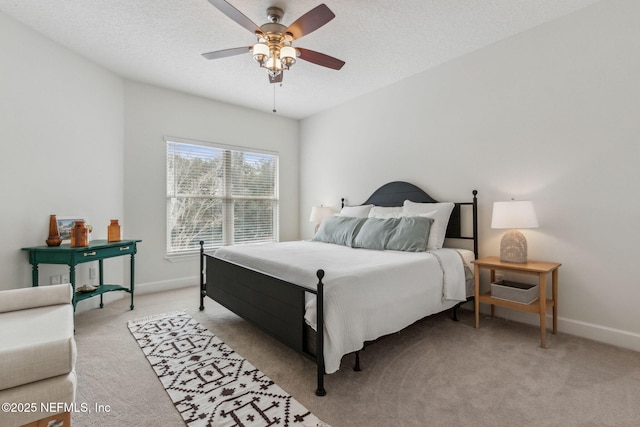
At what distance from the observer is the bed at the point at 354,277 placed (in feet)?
5.99

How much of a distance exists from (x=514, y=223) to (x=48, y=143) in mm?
4459

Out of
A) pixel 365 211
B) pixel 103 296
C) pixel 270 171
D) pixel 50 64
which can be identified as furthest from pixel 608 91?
pixel 103 296

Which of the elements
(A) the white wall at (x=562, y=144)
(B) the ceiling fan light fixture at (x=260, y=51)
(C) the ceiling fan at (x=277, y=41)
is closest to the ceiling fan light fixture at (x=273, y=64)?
(C) the ceiling fan at (x=277, y=41)

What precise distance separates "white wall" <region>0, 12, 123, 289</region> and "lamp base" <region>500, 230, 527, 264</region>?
14.4 ft

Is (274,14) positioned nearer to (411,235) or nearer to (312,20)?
(312,20)

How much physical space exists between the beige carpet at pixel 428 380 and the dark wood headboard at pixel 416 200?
1016mm

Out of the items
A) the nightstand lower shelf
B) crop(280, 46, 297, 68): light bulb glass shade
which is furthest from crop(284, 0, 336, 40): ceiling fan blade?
the nightstand lower shelf

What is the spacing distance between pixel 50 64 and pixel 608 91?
16.8 ft

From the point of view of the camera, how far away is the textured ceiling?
96.3 inches

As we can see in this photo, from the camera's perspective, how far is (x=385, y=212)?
3.75 meters

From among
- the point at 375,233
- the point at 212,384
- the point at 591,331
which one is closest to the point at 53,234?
the point at 212,384

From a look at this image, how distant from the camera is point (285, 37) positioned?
2.37 metres

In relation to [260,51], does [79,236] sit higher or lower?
lower

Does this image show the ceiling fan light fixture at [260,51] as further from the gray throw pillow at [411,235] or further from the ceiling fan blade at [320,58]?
the gray throw pillow at [411,235]
